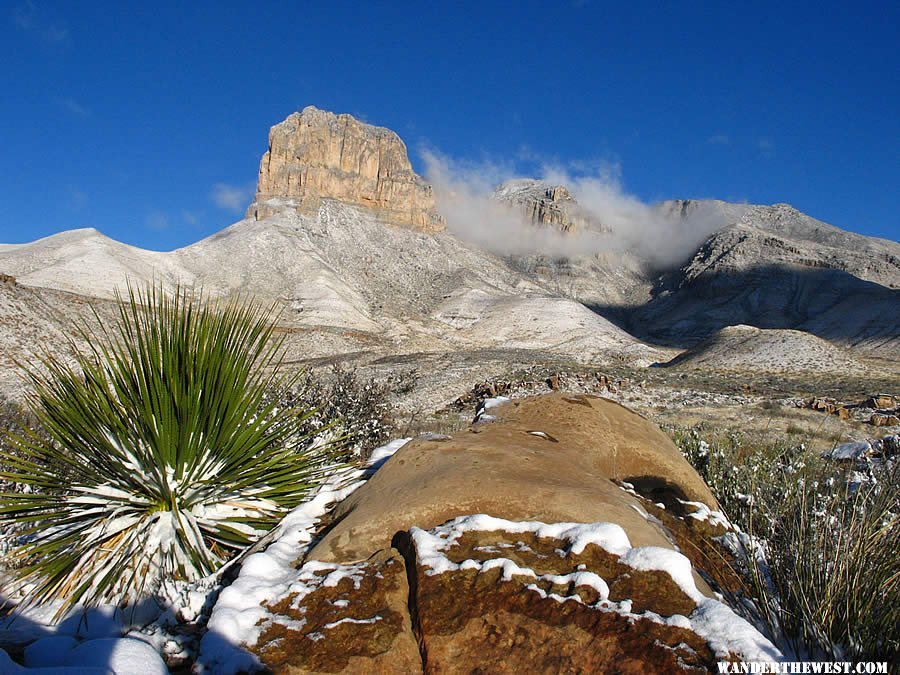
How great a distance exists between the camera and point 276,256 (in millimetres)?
82188

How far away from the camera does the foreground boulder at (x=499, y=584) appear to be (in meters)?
2.04

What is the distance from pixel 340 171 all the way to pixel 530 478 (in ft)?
394

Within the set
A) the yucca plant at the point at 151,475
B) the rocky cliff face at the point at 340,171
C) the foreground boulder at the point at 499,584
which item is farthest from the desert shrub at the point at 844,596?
the rocky cliff face at the point at 340,171

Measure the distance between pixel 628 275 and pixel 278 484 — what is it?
148041mm

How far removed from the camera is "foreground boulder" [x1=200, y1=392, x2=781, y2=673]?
2.04 metres

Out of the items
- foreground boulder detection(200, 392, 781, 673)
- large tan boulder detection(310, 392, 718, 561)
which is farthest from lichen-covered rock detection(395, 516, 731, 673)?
large tan boulder detection(310, 392, 718, 561)

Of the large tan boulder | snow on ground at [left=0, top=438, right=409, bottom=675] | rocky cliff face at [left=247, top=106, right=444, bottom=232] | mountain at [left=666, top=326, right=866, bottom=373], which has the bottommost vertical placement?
snow on ground at [left=0, top=438, right=409, bottom=675]

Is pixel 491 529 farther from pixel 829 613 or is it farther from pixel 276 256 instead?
pixel 276 256

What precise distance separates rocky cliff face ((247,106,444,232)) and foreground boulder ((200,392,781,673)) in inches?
4243

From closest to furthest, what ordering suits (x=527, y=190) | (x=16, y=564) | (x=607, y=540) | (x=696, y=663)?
(x=696, y=663) < (x=607, y=540) < (x=16, y=564) < (x=527, y=190)

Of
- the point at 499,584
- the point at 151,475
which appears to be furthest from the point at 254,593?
the point at 151,475

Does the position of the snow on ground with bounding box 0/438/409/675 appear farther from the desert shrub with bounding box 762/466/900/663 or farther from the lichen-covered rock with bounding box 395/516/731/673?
the desert shrub with bounding box 762/466/900/663

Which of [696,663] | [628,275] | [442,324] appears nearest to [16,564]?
[696,663]

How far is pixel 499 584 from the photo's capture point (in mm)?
2404
